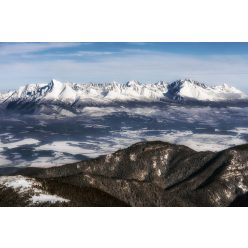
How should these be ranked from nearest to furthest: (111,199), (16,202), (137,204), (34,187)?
(16,202) < (34,187) < (111,199) < (137,204)

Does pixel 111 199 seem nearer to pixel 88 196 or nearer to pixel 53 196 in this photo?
pixel 88 196

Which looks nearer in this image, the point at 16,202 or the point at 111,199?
the point at 16,202

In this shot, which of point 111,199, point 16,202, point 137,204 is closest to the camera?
point 16,202

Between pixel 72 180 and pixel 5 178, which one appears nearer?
pixel 5 178

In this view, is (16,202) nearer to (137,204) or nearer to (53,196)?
(53,196)
